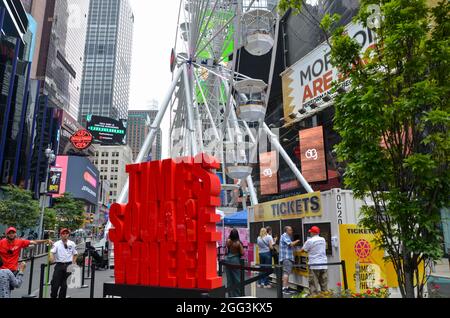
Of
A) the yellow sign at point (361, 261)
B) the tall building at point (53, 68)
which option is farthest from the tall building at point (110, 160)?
the yellow sign at point (361, 261)

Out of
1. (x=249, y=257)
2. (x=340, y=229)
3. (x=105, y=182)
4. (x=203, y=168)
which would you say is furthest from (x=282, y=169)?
(x=105, y=182)

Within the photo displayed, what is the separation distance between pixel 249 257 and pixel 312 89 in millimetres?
15706

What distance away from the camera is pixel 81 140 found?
82938 mm

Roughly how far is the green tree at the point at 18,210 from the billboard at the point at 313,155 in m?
23.3

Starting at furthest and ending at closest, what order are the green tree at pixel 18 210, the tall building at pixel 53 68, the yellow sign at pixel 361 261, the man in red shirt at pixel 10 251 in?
the tall building at pixel 53 68 < the green tree at pixel 18 210 < the yellow sign at pixel 361 261 < the man in red shirt at pixel 10 251

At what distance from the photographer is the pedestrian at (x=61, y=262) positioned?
9539mm

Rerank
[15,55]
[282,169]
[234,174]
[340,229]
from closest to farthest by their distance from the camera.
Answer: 1. [340,229]
2. [234,174]
3. [282,169]
4. [15,55]

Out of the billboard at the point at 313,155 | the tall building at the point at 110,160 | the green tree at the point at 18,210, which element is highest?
the tall building at the point at 110,160

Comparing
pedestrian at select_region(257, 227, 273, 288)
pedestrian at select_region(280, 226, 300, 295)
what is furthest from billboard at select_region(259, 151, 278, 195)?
pedestrian at select_region(280, 226, 300, 295)

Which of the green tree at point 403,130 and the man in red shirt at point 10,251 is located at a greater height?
the green tree at point 403,130

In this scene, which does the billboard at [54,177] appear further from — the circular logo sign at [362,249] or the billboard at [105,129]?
the billboard at [105,129]

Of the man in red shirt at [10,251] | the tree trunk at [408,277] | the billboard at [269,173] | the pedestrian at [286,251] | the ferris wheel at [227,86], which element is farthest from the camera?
the billboard at [269,173]
